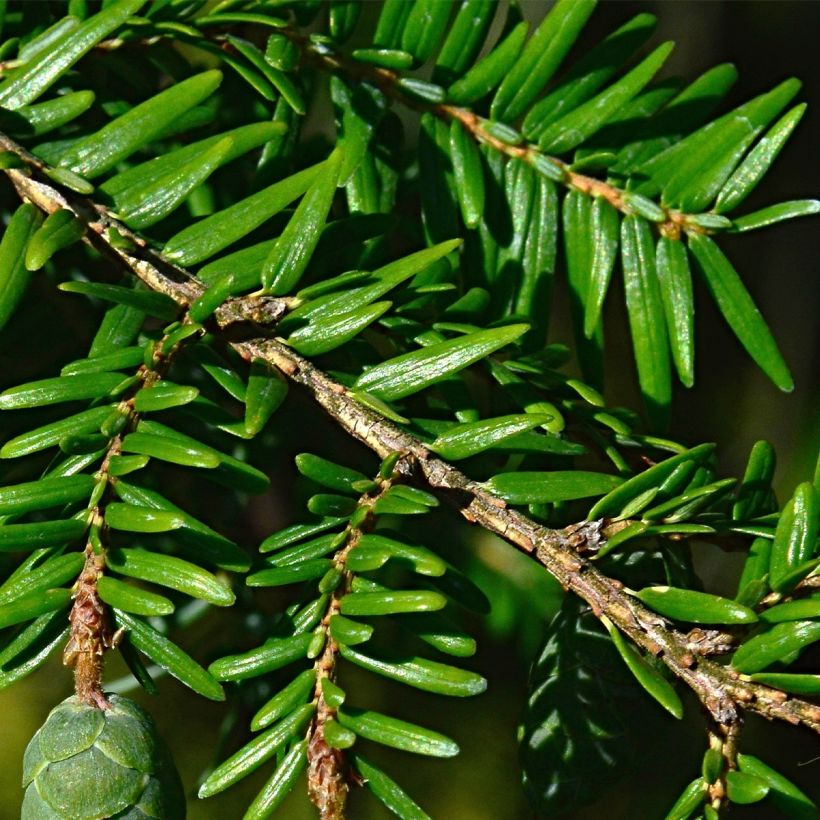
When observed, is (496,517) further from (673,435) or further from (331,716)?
(673,435)

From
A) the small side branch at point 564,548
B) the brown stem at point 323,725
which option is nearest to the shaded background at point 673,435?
the small side branch at point 564,548

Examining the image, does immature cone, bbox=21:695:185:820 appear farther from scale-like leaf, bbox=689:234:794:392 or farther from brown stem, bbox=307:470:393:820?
scale-like leaf, bbox=689:234:794:392

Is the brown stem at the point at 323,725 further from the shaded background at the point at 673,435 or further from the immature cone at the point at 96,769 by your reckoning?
the shaded background at the point at 673,435

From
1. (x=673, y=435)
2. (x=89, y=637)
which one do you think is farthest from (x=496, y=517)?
(x=673, y=435)

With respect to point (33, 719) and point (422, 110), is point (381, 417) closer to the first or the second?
point (422, 110)

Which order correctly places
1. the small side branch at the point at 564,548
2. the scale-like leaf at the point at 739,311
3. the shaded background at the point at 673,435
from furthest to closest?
the shaded background at the point at 673,435, the scale-like leaf at the point at 739,311, the small side branch at the point at 564,548

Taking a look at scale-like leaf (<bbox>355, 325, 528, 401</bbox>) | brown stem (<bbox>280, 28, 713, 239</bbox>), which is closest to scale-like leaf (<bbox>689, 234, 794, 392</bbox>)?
brown stem (<bbox>280, 28, 713, 239</bbox>)
